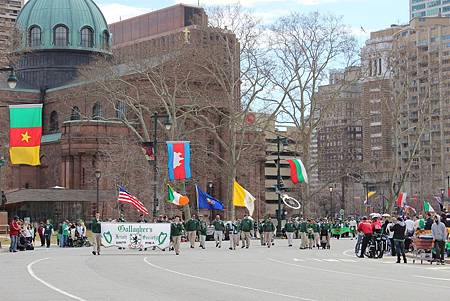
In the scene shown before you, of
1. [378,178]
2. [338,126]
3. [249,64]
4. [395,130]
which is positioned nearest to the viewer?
[249,64]

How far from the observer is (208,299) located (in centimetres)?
1822

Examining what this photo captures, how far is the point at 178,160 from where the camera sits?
183ft

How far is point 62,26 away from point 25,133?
72.3 metres

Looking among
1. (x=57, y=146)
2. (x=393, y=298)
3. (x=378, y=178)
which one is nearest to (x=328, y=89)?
(x=57, y=146)

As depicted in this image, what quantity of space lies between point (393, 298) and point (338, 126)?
148348 mm

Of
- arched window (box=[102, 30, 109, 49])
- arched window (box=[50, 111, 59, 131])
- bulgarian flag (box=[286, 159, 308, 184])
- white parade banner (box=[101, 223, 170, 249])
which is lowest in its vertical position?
white parade banner (box=[101, 223, 170, 249])

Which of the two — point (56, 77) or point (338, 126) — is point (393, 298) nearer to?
point (56, 77)

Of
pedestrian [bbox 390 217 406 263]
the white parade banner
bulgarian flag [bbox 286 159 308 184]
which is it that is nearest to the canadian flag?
bulgarian flag [bbox 286 159 308 184]

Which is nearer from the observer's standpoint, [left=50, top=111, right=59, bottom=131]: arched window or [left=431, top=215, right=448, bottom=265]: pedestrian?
[left=431, top=215, right=448, bottom=265]: pedestrian

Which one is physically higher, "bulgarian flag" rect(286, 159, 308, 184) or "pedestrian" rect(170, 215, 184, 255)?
"bulgarian flag" rect(286, 159, 308, 184)

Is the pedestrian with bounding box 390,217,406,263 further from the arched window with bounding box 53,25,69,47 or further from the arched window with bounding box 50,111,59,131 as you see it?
the arched window with bounding box 53,25,69,47

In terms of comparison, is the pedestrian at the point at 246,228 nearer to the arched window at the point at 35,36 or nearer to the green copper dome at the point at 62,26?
the green copper dome at the point at 62,26

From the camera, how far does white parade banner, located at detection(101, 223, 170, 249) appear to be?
40.9 m

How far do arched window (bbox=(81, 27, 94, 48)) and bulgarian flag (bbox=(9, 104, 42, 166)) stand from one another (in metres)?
71.1
